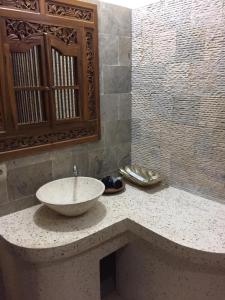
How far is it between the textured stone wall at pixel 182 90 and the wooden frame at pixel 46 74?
382mm

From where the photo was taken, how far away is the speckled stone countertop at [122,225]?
4.06 ft

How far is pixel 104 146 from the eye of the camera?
1913mm

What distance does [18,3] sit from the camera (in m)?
1.34

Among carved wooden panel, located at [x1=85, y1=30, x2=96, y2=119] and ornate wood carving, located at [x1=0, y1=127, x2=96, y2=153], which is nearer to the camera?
ornate wood carving, located at [x1=0, y1=127, x2=96, y2=153]

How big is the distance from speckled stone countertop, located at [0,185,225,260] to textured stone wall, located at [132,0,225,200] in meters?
0.25

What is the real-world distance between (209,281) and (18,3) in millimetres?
1718

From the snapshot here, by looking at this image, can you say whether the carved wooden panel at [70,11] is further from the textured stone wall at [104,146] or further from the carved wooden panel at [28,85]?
the carved wooden panel at [28,85]

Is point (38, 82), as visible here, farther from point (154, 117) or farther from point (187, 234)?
point (187, 234)

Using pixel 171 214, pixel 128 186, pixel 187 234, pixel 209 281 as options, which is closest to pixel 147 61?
pixel 128 186

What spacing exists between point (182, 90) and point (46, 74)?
2.84 feet

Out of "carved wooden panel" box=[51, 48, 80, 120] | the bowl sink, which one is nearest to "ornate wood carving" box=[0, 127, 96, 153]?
"carved wooden panel" box=[51, 48, 80, 120]

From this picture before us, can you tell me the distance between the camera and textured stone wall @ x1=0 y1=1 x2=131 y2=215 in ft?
4.97

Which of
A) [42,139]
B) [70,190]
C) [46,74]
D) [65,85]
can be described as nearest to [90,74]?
[65,85]

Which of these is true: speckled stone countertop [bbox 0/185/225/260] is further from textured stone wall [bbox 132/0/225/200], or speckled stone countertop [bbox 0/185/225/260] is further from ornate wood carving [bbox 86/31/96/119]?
ornate wood carving [bbox 86/31/96/119]
